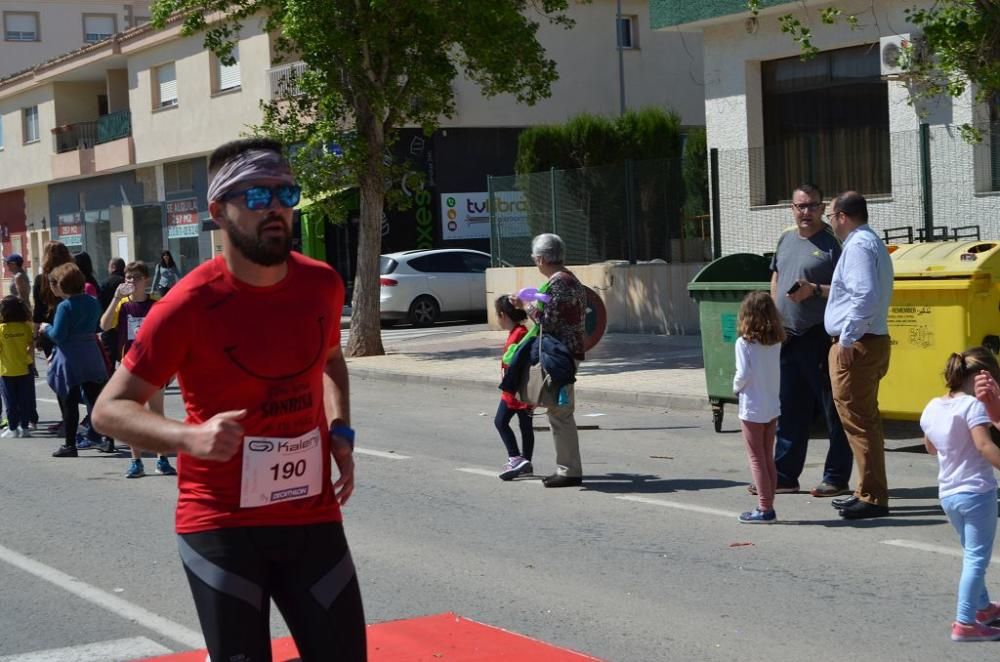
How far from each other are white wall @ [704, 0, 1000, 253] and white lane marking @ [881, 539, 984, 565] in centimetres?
1062

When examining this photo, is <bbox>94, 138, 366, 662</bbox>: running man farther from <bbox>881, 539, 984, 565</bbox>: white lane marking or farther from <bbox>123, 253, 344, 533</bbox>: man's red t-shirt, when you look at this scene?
<bbox>881, 539, 984, 565</bbox>: white lane marking

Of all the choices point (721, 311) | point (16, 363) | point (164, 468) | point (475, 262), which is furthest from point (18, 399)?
point (475, 262)

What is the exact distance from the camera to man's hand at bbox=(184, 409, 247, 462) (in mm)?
3336

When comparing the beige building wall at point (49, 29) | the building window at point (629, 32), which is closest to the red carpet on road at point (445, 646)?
the building window at point (629, 32)

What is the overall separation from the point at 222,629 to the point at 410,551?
14.0ft

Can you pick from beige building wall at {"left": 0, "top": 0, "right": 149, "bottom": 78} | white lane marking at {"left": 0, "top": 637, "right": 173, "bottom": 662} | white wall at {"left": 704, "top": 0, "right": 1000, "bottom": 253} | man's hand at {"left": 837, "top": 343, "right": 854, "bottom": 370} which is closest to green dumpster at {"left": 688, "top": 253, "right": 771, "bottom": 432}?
man's hand at {"left": 837, "top": 343, "right": 854, "bottom": 370}

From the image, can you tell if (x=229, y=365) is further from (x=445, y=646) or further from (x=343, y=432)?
(x=445, y=646)

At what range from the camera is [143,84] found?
39188 mm

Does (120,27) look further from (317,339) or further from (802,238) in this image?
(317,339)

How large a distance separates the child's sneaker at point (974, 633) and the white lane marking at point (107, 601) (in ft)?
10.2

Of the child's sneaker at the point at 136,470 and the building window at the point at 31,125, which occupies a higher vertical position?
the building window at the point at 31,125

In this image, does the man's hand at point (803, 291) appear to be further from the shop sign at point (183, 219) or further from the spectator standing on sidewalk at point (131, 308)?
the shop sign at point (183, 219)

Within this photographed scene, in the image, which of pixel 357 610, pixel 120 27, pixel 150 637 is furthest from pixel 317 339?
pixel 120 27

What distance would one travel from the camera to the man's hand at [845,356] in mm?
8164
